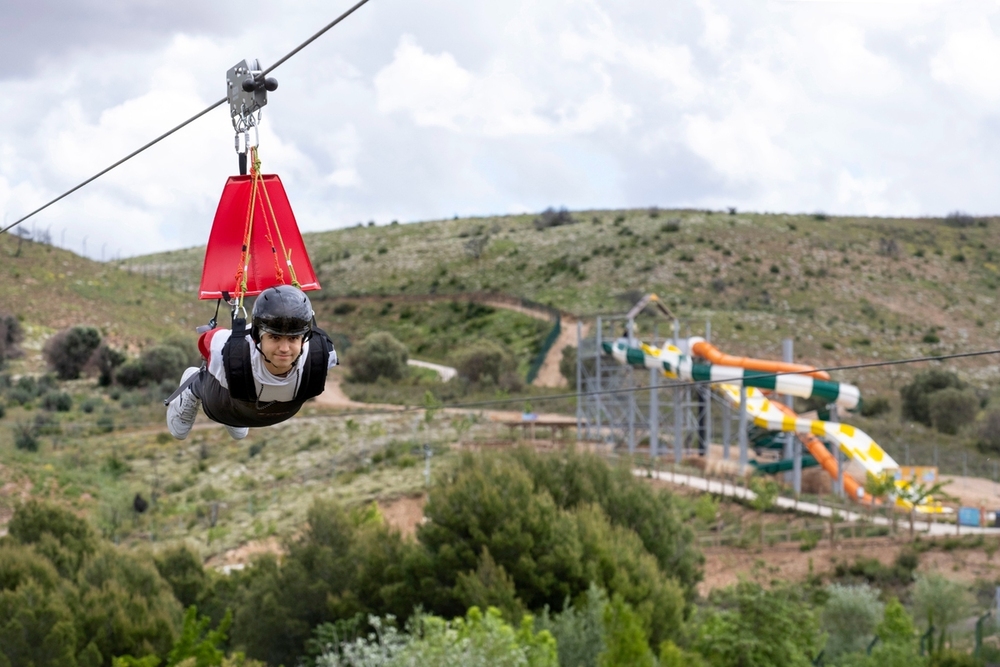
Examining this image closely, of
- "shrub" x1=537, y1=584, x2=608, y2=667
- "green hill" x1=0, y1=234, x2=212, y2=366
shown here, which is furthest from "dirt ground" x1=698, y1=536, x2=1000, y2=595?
"green hill" x1=0, y1=234, x2=212, y2=366

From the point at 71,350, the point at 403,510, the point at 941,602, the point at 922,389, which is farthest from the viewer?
the point at 922,389

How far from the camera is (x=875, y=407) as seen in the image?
6291cm

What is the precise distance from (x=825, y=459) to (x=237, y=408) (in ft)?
120

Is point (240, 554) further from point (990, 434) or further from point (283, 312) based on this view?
point (283, 312)

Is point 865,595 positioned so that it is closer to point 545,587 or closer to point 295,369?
point 545,587

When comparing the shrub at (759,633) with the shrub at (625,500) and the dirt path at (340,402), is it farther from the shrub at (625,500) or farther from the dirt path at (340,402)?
the dirt path at (340,402)

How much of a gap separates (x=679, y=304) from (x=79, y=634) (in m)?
58.4

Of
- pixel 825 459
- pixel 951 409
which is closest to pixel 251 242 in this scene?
pixel 825 459

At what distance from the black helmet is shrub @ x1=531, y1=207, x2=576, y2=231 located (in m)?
105

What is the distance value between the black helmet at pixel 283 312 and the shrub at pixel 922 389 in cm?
5891

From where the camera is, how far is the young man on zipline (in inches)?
246

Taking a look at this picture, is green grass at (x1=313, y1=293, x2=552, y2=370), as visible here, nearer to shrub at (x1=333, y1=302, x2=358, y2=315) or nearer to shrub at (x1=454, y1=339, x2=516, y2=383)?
shrub at (x1=333, y1=302, x2=358, y2=315)

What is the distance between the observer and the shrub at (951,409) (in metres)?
59.0

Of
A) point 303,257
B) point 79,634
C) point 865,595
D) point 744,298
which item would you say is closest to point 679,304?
point 744,298
